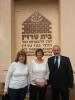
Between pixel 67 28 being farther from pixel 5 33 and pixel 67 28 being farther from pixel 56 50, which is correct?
pixel 5 33

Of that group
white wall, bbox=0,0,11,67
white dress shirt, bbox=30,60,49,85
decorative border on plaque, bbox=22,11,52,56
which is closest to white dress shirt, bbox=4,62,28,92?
white dress shirt, bbox=30,60,49,85

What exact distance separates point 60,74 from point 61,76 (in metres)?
A: 0.05

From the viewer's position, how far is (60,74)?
790 cm

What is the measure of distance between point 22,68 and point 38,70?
0.39 metres

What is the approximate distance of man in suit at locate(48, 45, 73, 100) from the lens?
7902 mm

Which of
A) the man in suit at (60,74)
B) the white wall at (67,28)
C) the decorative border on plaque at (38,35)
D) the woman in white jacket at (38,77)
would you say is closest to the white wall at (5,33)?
the decorative border on plaque at (38,35)

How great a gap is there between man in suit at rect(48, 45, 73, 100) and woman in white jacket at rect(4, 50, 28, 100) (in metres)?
0.79

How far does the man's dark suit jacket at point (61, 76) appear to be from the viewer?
790 cm

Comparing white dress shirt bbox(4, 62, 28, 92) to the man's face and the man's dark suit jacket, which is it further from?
the man's face

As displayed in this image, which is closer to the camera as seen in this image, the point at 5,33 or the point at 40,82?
the point at 40,82

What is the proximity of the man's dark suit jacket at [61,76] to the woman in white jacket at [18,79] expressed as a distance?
772 millimetres

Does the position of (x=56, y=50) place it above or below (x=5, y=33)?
below

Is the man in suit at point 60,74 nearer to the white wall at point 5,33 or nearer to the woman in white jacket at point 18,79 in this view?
the woman in white jacket at point 18,79

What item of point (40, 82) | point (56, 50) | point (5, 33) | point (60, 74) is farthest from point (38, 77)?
point (5, 33)
